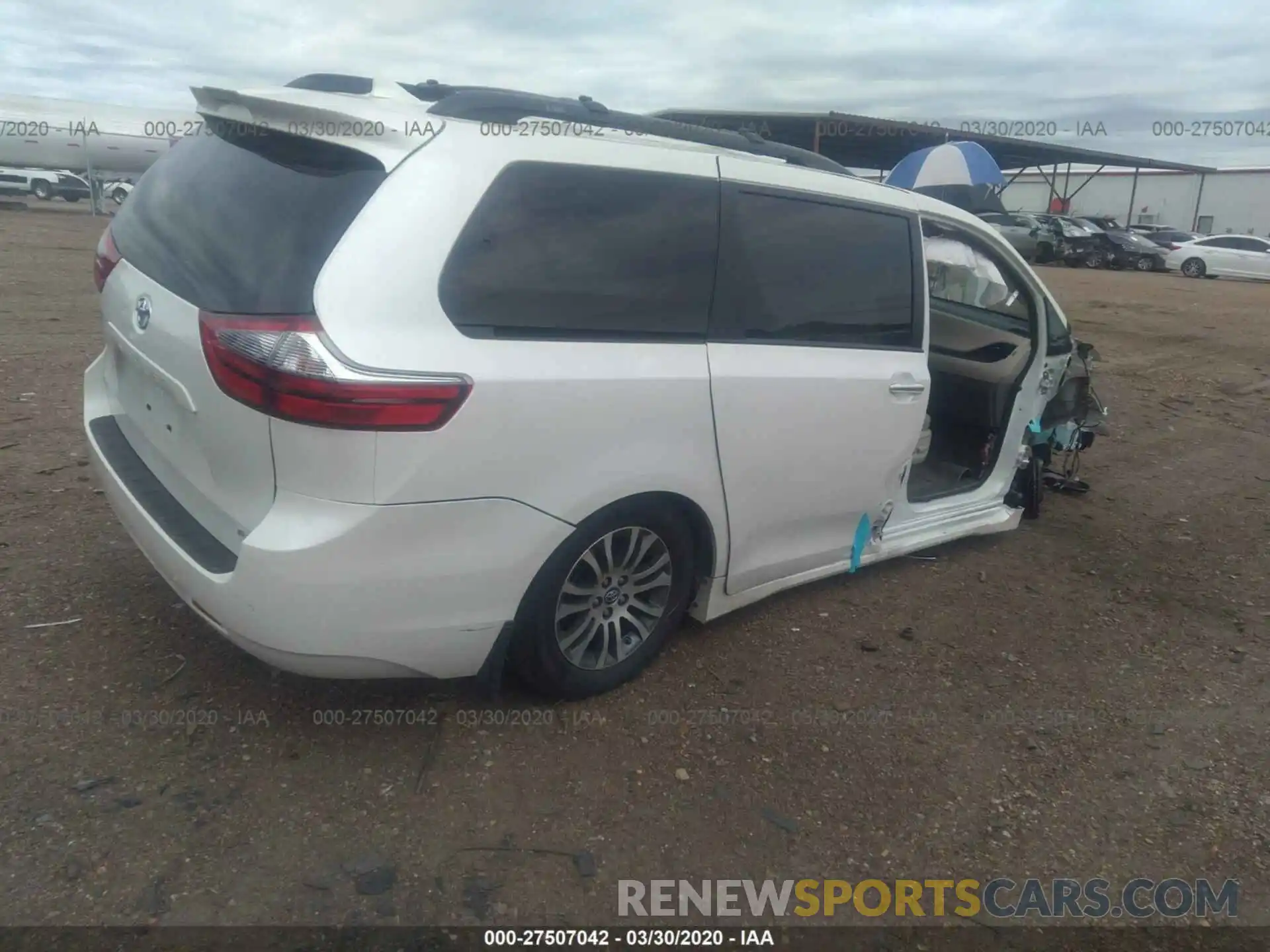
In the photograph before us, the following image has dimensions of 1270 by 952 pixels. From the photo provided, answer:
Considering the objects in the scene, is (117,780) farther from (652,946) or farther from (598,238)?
(598,238)

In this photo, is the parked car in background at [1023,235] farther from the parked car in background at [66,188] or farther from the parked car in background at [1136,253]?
the parked car in background at [66,188]

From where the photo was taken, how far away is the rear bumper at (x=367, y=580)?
2227 mm

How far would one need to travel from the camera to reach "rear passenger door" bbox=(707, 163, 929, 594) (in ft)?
9.72

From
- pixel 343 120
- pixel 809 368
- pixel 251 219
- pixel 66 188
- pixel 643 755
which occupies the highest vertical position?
pixel 66 188

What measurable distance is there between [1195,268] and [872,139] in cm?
1075

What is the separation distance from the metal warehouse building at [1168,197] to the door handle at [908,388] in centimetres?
4458

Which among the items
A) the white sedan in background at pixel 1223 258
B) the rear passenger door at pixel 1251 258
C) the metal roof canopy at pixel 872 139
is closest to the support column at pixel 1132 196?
the metal roof canopy at pixel 872 139

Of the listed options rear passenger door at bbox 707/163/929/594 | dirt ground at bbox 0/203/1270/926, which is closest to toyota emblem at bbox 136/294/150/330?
dirt ground at bbox 0/203/1270/926

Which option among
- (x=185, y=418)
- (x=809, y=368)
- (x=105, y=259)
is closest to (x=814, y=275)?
(x=809, y=368)

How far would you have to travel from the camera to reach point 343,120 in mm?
2430

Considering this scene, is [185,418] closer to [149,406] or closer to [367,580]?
[149,406]

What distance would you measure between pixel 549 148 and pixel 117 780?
83.4 inches

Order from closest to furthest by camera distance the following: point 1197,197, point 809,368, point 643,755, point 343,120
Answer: point 343,120 < point 643,755 < point 809,368 < point 1197,197

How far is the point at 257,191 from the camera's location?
8.23ft
